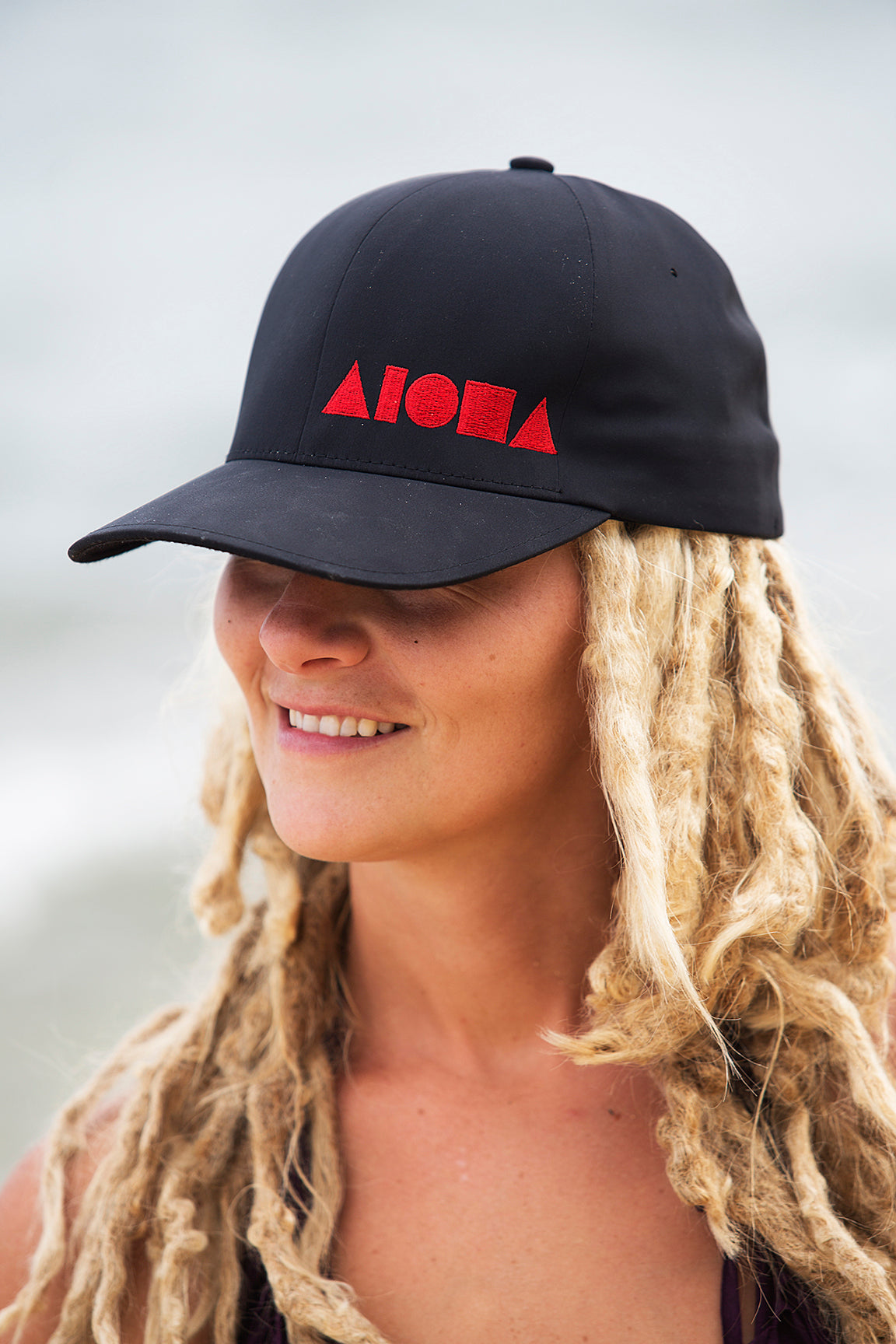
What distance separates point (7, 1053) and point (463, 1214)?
2.68 meters

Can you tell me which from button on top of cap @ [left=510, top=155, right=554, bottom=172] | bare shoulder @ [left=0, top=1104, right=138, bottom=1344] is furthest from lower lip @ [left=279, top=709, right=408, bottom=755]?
button on top of cap @ [left=510, top=155, right=554, bottom=172]

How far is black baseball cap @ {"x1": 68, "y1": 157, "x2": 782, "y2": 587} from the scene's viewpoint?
1286mm

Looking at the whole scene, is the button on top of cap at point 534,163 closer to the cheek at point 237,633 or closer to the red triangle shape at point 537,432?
the red triangle shape at point 537,432

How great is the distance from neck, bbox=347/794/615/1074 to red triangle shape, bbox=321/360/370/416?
584mm

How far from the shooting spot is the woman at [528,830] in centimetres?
135

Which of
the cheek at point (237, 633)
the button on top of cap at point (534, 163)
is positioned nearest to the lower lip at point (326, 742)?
the cheek at point (237, 633)

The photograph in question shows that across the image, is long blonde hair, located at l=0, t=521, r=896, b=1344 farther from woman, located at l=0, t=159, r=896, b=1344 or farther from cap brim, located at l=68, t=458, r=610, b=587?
cap brim, located at l=68, t=458, r=610, b=587

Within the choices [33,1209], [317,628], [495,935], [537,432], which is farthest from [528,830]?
[33,1209]

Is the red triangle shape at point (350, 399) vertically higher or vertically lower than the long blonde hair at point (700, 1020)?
higher

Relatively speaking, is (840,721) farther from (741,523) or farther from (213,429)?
(213,429)

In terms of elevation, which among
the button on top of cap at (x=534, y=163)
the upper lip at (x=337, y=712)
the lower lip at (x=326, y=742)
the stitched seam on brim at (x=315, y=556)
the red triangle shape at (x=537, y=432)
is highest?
the button on top of cap at (x=534, y=163)

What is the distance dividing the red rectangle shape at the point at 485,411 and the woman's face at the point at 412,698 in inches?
6.2

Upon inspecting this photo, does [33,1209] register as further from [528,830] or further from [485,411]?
[485,411]

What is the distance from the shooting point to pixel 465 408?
1.33 meters
